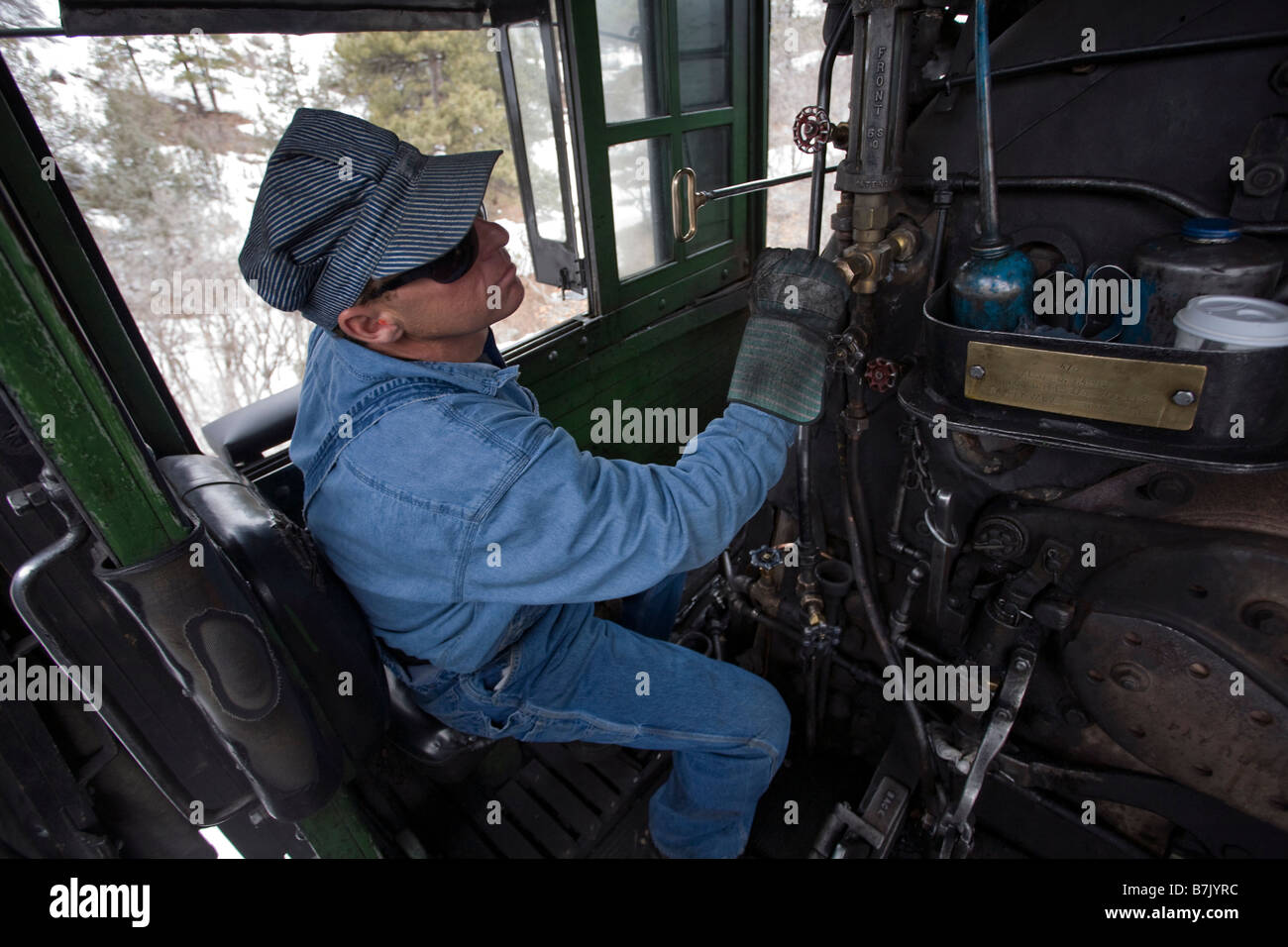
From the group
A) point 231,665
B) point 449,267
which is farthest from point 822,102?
point 231,665

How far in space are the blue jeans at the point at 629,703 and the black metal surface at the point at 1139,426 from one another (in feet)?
3.00

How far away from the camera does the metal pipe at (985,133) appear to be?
48.7 inches

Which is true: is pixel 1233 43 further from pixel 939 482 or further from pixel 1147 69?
pixel 939 482

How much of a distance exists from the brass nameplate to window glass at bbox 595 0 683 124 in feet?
6.92

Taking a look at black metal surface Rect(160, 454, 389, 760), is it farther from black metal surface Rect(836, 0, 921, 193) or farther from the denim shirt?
black metal surface Rect(836, 0, 921, 193)

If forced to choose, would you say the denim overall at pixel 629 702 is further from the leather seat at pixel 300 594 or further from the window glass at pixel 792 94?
the window glass at pixel 792 94

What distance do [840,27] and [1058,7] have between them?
0.43 metres

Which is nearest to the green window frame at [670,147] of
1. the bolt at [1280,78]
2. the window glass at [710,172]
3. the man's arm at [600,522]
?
the window glass at [710,172]

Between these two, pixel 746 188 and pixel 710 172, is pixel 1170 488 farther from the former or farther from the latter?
pixel 710 172

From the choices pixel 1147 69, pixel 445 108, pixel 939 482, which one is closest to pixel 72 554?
pixel 939 482

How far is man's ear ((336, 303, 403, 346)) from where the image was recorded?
4.44 feet

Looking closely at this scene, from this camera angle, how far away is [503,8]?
8.24ft

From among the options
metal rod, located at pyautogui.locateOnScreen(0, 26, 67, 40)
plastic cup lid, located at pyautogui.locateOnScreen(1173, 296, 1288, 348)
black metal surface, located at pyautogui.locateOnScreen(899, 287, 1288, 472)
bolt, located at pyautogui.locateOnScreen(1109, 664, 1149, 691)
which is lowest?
bolt, located at pyautogui.locateOnScreen(1109, 664, 1149, 691)

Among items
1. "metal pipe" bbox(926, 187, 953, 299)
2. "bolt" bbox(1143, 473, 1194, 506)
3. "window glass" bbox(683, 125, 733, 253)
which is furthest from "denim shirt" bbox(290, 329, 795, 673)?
"window glass" bbox(683, 125, 733, 253)
